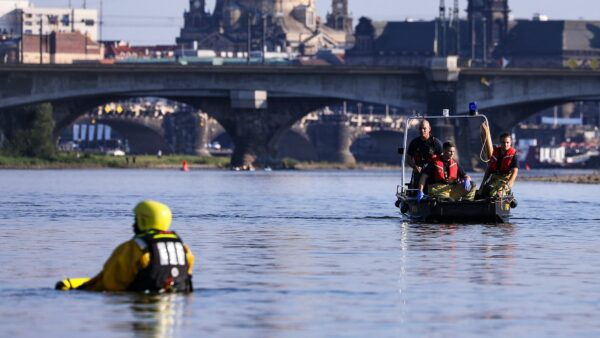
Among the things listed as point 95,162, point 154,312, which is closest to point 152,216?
point 154,312

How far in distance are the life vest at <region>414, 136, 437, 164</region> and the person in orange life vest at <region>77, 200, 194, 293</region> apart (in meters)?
20.9

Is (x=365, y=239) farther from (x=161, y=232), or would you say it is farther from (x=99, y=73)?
(x=99, y=73)

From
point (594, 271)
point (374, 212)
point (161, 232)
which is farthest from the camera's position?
point (374, 212)

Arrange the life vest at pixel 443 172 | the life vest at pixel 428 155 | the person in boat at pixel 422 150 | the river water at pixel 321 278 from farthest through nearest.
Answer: the life vest at pixel 428 155
the person in boat at pixel 422 150
the life vest at pixel 443 172
the river water at pixel 321 278

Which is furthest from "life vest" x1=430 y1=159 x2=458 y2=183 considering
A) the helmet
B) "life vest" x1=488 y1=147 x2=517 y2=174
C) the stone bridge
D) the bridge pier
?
the bridge pier

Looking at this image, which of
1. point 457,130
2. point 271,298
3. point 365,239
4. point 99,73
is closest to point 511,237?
point 365,239

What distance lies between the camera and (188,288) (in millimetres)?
26359

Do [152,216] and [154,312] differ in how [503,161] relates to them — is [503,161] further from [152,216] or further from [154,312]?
[154,312]

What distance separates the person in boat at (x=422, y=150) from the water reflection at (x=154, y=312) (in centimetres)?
2074

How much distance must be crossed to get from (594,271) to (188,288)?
8549mm

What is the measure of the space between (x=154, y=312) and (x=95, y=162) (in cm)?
13942

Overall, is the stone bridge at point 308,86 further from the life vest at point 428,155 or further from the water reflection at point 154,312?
the water reflection at point 154,312

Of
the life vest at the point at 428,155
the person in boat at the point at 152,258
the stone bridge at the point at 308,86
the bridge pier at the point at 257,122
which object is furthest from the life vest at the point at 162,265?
the bridge pier at the point at 257,122

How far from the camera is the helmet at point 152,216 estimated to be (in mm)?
25469
